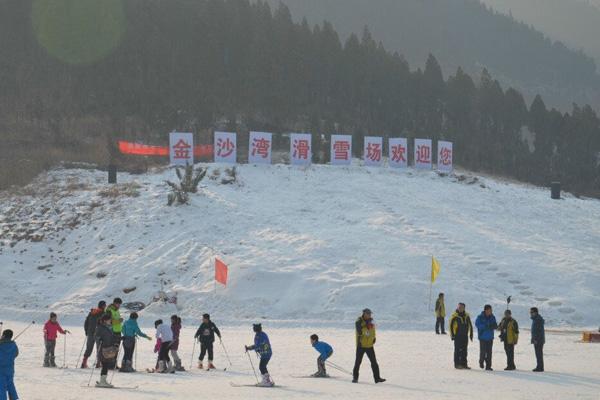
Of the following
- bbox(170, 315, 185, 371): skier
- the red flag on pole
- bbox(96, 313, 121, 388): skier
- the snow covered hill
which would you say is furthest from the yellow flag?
bbox(96, 313, 121, 388): skier

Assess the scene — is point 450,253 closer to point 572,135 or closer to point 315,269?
point 315,269

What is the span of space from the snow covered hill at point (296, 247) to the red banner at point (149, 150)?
3.74 meters

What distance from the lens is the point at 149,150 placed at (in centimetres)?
4447

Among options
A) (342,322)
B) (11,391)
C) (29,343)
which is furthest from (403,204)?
(11,391)

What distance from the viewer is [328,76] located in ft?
211

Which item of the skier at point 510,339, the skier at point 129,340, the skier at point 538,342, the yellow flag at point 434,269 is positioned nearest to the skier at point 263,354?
the skier at point 129,340

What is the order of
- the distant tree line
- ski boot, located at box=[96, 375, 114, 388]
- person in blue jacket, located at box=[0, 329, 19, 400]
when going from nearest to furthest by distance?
person in blue jacket, located at box=[0, 329, 19, 400], ski boot, located at box=[96, 375, 114, 388], the distant tree line

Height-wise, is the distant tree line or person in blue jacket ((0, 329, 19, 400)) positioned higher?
the distant tree line

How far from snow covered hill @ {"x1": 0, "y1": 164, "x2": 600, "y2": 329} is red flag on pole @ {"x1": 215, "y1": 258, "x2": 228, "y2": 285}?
0.52 m

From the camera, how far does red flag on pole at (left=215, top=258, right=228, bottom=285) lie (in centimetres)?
2583

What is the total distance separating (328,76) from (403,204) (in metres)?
30.6

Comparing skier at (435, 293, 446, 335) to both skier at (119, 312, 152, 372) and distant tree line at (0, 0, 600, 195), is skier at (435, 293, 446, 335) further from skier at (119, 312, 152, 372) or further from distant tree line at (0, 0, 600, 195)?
distant tree line at (0, 0, 600, 195)

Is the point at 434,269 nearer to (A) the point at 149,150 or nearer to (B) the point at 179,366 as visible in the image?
(B) the point at 179,366

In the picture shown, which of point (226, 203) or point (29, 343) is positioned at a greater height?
point (226, 203)
